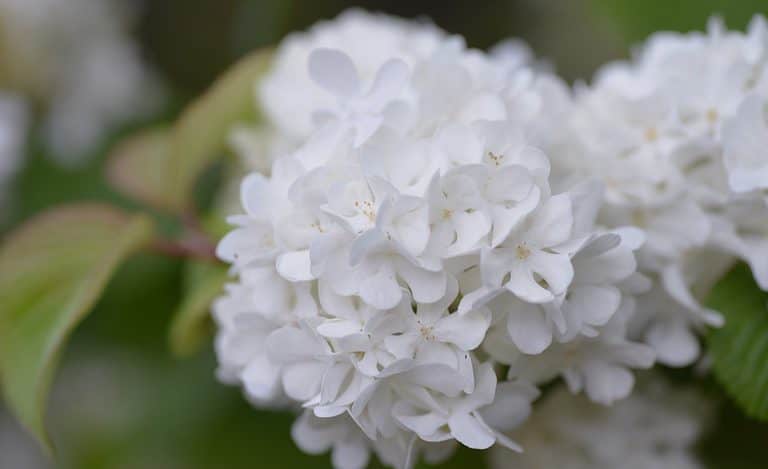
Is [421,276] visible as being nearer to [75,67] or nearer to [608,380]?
[608,380]

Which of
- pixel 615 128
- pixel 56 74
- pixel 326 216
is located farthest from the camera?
pixel 56 74

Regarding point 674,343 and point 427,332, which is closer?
point 427,332

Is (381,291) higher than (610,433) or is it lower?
higher

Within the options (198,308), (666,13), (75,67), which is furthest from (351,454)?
(75,67)

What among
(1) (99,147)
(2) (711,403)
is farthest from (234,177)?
(1) (99,147)

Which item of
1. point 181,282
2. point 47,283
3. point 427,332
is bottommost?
point 181,282

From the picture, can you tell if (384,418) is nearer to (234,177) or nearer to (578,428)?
(578,428)

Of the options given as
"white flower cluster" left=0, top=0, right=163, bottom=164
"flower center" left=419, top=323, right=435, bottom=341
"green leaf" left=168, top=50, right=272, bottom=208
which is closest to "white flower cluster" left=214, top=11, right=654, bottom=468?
"flower center" left=419, top=323, right=435, bottom=341

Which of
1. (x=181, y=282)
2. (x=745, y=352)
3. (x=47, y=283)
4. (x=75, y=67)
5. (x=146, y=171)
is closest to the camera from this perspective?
(x=745, y=352)
